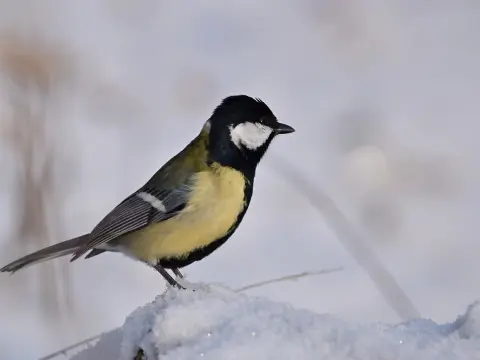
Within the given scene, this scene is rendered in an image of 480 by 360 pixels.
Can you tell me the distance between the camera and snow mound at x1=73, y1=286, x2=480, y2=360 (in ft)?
3.11

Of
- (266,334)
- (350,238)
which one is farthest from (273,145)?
(266,334)

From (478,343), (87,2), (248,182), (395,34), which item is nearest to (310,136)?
(395,34)

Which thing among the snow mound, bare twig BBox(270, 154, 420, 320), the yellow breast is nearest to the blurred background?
bare twig BBox(270, 154, 420, 320)

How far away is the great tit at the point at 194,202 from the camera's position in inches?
68.7

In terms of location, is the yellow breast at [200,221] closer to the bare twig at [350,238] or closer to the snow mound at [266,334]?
the snow mound at [266,334]

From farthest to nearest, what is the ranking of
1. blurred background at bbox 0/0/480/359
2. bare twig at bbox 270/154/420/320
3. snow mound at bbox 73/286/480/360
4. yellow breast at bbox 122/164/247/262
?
1. blurred background at bbox 0/0/480/359
2. bare twig at bbox 270/154/420/320
3. yellow breast at bbox 122/164/247/262
4. snow mound at bbox 73/286/480/360

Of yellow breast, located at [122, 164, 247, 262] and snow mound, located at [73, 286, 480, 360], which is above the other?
snow mound, located at [73, 286, 480, 360]

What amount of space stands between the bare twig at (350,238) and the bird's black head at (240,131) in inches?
24.9

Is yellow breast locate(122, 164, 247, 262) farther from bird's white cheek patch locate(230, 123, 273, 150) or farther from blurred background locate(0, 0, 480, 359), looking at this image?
blurred background locate(0, 0, 480, 359)

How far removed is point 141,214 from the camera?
1.82m

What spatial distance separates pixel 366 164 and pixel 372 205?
230 millimetres

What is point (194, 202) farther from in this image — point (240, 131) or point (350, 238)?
point (350, 238)

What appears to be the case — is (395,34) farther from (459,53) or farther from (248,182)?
(248,182)

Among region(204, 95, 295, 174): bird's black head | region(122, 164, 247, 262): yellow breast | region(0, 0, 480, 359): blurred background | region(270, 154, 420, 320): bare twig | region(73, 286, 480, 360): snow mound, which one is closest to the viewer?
region(73, 286, 480, 360): snow mound
